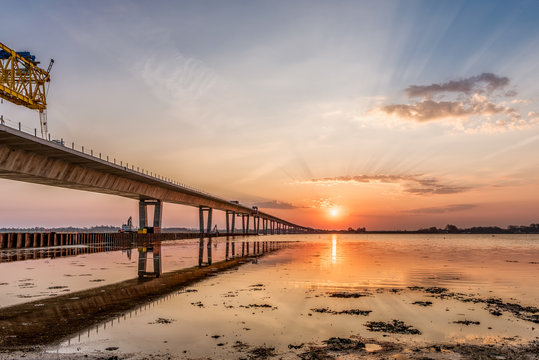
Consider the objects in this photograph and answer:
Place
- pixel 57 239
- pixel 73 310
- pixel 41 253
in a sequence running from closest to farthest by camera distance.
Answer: pixel 73 310 < pixel 41 253 < pixel 57 239

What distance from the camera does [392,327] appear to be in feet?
36.9

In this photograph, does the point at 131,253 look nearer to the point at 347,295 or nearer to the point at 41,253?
the point at 41,253

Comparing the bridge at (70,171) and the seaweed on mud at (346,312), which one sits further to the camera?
the bridge at (70,171)

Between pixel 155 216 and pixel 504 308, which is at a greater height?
pixel 155 216

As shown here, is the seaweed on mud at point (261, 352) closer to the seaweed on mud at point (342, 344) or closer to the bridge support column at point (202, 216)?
the seaweed on mud at point (342, 344)

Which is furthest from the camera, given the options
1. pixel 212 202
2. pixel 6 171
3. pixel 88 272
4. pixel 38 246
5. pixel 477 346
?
pixel 212 202

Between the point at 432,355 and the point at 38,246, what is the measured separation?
2382 inches

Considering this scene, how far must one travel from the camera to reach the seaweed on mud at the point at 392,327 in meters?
10.8

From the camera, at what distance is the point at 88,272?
24766 millimetres

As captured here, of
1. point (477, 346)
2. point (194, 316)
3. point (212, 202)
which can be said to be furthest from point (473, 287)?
point (212, 202)

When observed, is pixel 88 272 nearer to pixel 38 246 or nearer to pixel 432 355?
pixel 432 355

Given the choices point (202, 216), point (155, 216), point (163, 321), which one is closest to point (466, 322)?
point (163, 321)

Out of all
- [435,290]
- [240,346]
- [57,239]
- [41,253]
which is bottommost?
[41,253]

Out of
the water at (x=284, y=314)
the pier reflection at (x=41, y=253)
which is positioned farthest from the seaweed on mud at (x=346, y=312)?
the pier reflection at (x=41, y=253)
